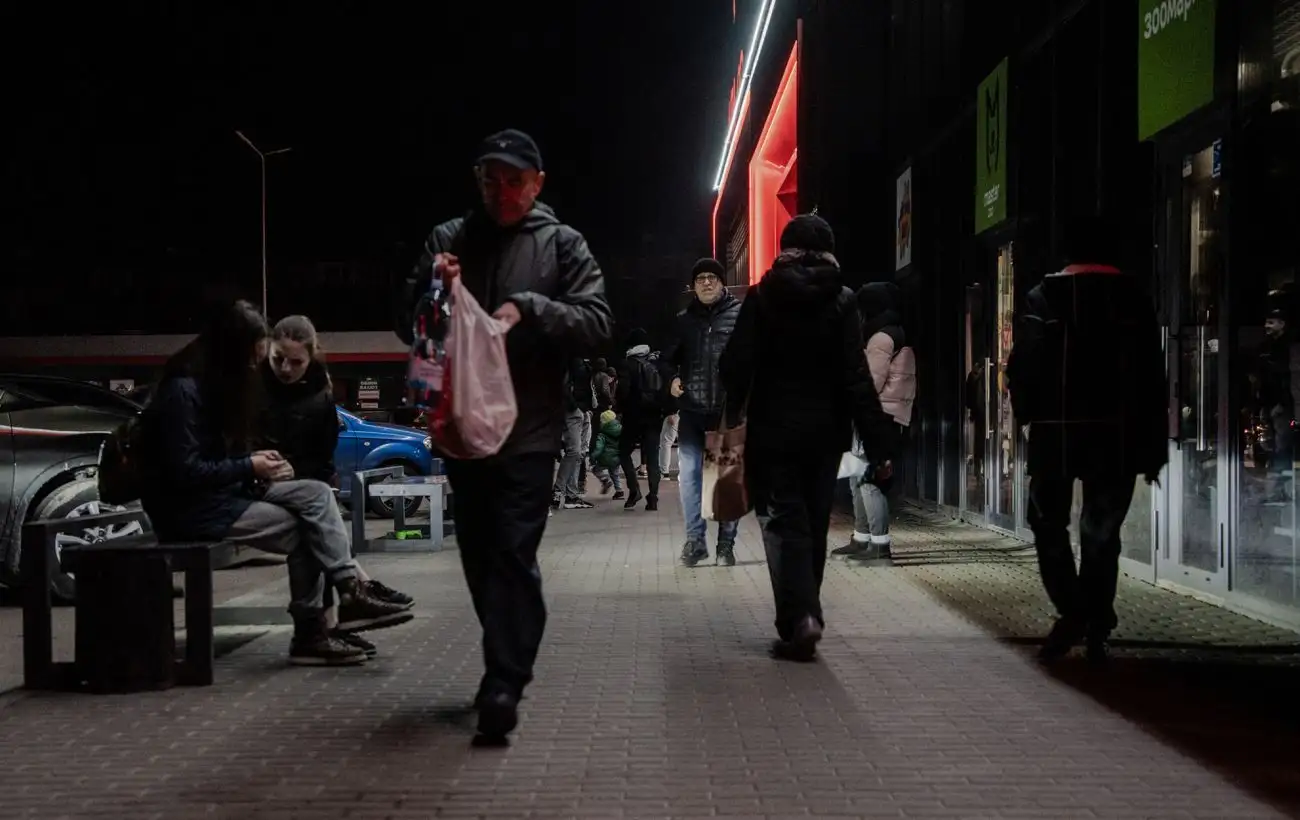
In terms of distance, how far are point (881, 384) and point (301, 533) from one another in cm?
510

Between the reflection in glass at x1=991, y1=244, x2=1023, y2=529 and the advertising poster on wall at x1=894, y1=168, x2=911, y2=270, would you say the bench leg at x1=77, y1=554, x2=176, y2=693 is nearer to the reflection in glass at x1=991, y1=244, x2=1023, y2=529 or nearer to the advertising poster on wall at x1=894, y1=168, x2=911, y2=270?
the reflection in glass at x1=991, y1=244, x2=1023, y2=529

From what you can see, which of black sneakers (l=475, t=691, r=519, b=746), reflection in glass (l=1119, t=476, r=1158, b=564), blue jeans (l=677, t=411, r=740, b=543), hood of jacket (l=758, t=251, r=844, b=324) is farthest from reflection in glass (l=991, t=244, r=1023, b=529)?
Result: black sneakers (l=475, t=691, r=519, b=746)

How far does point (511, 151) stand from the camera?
5.07 meters

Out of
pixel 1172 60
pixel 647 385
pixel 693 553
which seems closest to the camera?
pixel 1172 60

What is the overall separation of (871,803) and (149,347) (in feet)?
199

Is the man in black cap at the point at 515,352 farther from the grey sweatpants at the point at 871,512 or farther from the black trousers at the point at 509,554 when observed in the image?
the grey sweatpants at the point at 871,512

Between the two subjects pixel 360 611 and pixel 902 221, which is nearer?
pixel 360 611

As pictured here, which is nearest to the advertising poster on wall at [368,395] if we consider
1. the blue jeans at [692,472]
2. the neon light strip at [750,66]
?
the neon light strip at [750,66]

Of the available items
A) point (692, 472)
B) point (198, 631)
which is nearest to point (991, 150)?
point (692, 472)

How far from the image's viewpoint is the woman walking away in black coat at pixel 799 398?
21.8ft

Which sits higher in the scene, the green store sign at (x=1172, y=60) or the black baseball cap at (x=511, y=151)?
the green store sign at (x=1172, y=60)

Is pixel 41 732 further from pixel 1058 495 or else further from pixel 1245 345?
pixel 1245 345

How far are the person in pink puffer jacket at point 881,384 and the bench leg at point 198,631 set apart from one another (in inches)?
211

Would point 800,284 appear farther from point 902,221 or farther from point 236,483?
point 902,221
